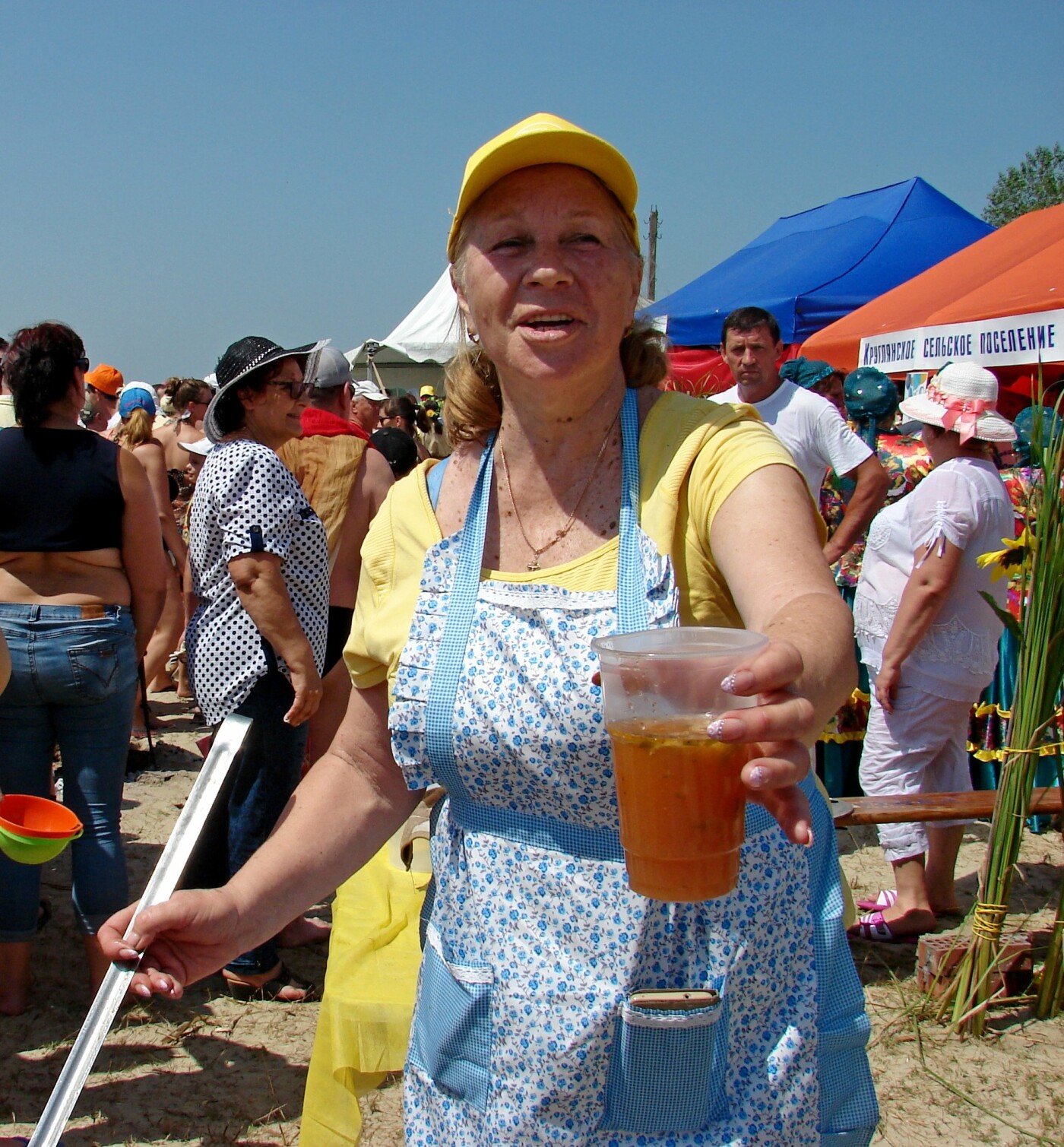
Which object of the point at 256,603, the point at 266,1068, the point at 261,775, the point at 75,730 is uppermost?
the point at 256,603

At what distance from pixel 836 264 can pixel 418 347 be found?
9.26m

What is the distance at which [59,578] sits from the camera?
348 centimetres

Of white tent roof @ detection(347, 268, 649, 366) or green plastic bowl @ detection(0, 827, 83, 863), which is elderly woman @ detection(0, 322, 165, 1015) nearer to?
green plastic bowl @ detection(0, 827, 83, 863)

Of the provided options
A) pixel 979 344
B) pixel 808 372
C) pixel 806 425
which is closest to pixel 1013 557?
pixel 806 425

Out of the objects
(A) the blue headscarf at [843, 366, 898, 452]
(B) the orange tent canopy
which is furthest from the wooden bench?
(B) the orange tent canopy

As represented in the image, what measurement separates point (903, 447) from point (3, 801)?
17.8 feet

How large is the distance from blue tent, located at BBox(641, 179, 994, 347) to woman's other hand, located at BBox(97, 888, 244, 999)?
916 cm

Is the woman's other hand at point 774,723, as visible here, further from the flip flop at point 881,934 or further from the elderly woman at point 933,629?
the flip flop at point 881,934

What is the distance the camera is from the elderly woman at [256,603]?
3.56 metres

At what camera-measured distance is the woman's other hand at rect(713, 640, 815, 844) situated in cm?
93

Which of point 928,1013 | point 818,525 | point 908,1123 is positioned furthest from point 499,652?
point 928,1013

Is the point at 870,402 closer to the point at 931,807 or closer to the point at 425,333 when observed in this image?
A: the point at 931,807

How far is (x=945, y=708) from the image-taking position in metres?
4.16

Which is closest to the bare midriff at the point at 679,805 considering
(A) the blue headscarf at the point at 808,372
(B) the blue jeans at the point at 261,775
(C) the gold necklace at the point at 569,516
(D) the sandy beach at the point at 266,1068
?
(C) the gold necklace at the point at 569,516
